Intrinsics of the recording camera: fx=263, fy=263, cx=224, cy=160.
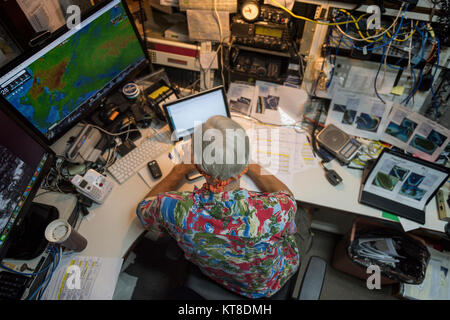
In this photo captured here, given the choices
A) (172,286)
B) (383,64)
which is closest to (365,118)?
(383,64)

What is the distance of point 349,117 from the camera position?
1.52 meters

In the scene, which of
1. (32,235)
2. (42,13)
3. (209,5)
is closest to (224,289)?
(32,235)

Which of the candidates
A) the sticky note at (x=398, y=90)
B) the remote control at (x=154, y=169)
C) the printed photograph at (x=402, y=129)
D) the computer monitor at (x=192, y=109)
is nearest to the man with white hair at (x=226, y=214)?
the remote control at (x=154, y=169)

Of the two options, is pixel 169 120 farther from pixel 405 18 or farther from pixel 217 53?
pixel 405 18

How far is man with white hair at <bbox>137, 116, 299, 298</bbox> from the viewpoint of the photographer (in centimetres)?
87

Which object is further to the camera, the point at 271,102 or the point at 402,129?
the point at 271,102

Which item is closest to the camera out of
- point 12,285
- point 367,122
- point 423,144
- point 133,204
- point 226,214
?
point 226,214

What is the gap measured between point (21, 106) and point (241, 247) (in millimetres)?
973

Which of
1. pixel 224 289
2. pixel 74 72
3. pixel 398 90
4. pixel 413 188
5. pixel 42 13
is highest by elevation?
pixel 42 13

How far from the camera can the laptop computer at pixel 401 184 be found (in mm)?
1245

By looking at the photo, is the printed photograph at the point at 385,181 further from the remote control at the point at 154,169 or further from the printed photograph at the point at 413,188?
the remote control at the point at 154,169

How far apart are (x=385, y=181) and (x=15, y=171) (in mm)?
1619

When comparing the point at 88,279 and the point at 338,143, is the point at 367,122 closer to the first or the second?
the point at 338,143

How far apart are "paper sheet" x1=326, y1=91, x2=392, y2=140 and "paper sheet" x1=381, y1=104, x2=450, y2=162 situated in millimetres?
43
